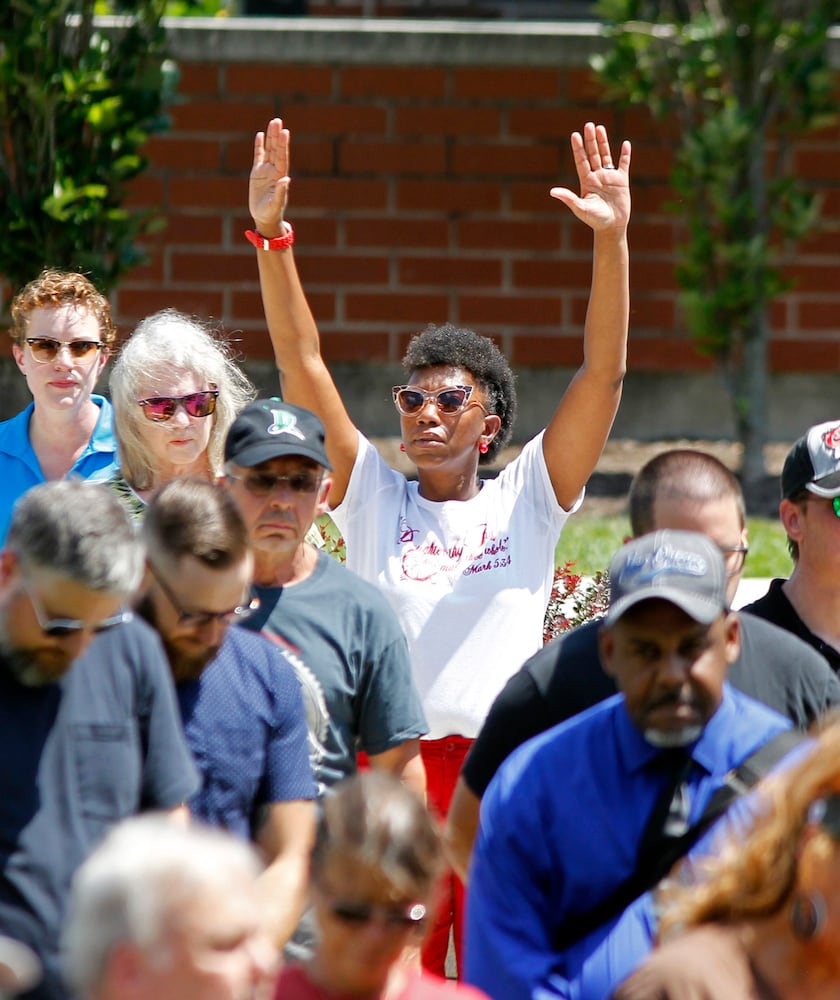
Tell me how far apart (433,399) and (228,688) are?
138 centimetres

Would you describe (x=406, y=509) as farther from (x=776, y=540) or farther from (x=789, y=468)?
(x=776, y=540)

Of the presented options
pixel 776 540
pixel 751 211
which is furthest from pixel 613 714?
pixel 751 211

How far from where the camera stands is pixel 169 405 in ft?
13.6

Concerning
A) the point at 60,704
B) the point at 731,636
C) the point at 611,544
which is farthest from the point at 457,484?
the point at 611,544

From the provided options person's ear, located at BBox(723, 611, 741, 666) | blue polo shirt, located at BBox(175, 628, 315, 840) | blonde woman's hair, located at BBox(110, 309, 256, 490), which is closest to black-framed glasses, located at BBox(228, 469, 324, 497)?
blue polo shirt, located at BBox(175, 628, 315, 840)

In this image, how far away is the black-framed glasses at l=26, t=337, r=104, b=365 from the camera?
4414 millimetres

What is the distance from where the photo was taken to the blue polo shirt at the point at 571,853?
2588 mm

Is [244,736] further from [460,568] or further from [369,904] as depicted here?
[460,568]

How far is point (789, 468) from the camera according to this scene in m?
3.77

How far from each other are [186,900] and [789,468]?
2.10 m

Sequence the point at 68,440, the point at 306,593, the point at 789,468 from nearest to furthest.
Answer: the point at 306,593, the point at 789,468, the point at 68,440

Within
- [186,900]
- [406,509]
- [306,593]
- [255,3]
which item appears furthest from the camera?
[255,3]

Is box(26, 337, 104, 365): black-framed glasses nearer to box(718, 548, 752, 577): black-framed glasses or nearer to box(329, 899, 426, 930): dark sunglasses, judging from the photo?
box(718, 548, 752, 577): black-framed glasses

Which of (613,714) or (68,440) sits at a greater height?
(68,440)
